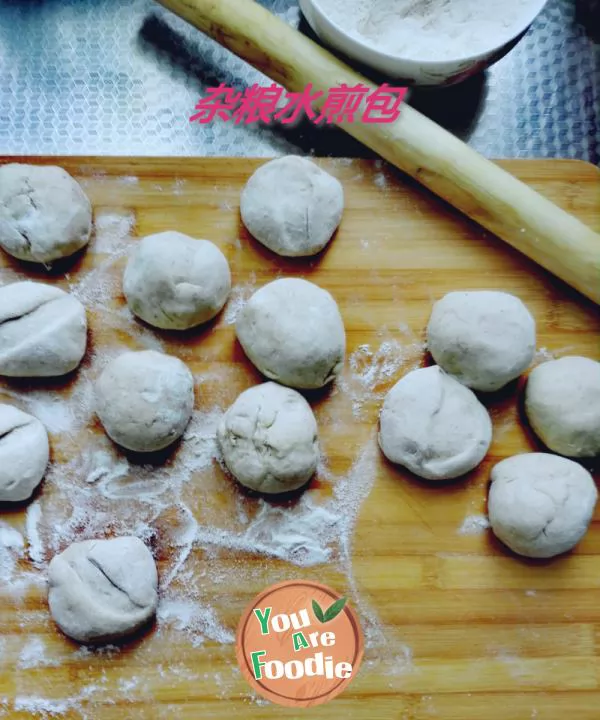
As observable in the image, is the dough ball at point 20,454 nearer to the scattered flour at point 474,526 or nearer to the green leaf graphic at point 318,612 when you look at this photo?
the green leaf graphic at point 318,612

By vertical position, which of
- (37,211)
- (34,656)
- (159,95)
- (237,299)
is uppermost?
(159,95)

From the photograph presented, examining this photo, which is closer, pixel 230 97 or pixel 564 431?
pixel 564 431

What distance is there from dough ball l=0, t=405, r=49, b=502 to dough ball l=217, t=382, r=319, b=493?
32 cm

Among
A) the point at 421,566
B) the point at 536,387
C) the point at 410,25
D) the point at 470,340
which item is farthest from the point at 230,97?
the point at 421,566

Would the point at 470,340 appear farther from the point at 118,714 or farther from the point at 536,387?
the point at 118,714

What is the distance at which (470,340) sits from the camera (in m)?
1.22

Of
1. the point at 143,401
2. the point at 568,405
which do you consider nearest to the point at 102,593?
the point at 143,401

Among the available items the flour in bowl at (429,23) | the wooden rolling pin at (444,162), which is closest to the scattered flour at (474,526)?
the wooden rolling pin at (444,162)

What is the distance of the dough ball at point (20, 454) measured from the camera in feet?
3.94

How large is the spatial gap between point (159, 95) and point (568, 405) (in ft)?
3.17

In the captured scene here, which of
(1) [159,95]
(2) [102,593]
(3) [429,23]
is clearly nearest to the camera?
(2) [102,593]

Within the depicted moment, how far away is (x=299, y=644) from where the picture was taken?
1240mm

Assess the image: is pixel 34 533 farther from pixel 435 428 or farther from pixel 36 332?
pixel 435 428

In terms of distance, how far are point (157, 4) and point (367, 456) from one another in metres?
0.98
